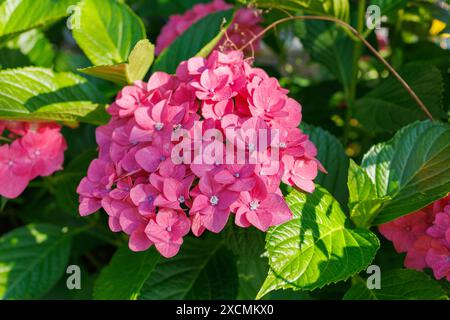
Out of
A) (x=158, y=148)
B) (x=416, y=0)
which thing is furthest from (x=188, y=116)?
A: (x=416, y=0)

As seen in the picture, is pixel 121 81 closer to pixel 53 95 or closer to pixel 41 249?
pixel 53 95

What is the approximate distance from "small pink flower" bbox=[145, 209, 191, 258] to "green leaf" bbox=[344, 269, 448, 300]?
400mm

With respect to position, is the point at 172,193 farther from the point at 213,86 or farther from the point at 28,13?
the point at 28,13

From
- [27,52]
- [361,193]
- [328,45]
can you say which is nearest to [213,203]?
[361,193]

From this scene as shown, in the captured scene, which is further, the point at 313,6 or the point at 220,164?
the point at 313,6

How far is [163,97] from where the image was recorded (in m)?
1.15

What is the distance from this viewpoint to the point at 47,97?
1.34 meters

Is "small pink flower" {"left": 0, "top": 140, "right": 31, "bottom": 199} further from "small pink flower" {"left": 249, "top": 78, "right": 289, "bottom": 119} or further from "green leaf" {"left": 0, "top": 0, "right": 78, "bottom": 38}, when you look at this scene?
"small pink flower" {"left": 249, "top": 78, "right": 289, "bottom": 119}

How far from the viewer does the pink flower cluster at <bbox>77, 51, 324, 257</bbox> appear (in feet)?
3.26

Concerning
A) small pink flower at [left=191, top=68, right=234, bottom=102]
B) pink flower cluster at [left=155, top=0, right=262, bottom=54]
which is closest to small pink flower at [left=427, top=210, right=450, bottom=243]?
small pink flower at [left=191, top=68, right=234, bottom=102]

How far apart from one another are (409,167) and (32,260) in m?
0.99

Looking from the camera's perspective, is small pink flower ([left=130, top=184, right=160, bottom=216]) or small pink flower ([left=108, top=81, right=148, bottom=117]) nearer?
small pink flower ([left=130, top=184, right=160, bottom=216])

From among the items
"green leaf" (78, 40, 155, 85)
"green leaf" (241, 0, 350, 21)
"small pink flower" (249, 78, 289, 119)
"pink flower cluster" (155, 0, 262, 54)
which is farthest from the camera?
"pink flower cluster" (155, 0, 262, 54)

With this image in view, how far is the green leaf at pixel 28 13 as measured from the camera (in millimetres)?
1425
